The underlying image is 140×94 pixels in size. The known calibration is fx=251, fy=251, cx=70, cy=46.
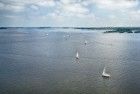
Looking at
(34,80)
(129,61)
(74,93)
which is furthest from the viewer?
(129,61)

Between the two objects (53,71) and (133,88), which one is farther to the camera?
(53,71)

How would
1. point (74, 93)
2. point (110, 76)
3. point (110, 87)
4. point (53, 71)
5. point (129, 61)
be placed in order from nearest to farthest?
point (74, 93), point (110, 87), point (110, 76), point (53, 71), point (129, 61)

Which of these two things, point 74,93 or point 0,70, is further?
point 0,70

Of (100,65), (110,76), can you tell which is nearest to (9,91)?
(110,76)

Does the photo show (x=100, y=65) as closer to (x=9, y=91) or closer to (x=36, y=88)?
(x=36, y=88)

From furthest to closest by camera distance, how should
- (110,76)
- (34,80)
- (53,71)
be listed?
(53,71), (110,76), (34,80)

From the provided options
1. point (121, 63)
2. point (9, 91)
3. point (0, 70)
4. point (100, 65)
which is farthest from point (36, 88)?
point (121, 63)

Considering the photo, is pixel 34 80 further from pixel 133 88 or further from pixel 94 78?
pixel 133 88

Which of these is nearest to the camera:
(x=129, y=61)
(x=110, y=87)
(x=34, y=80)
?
(x=110, y=87)

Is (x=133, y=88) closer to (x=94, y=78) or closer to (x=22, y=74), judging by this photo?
(x=94, y=78)
